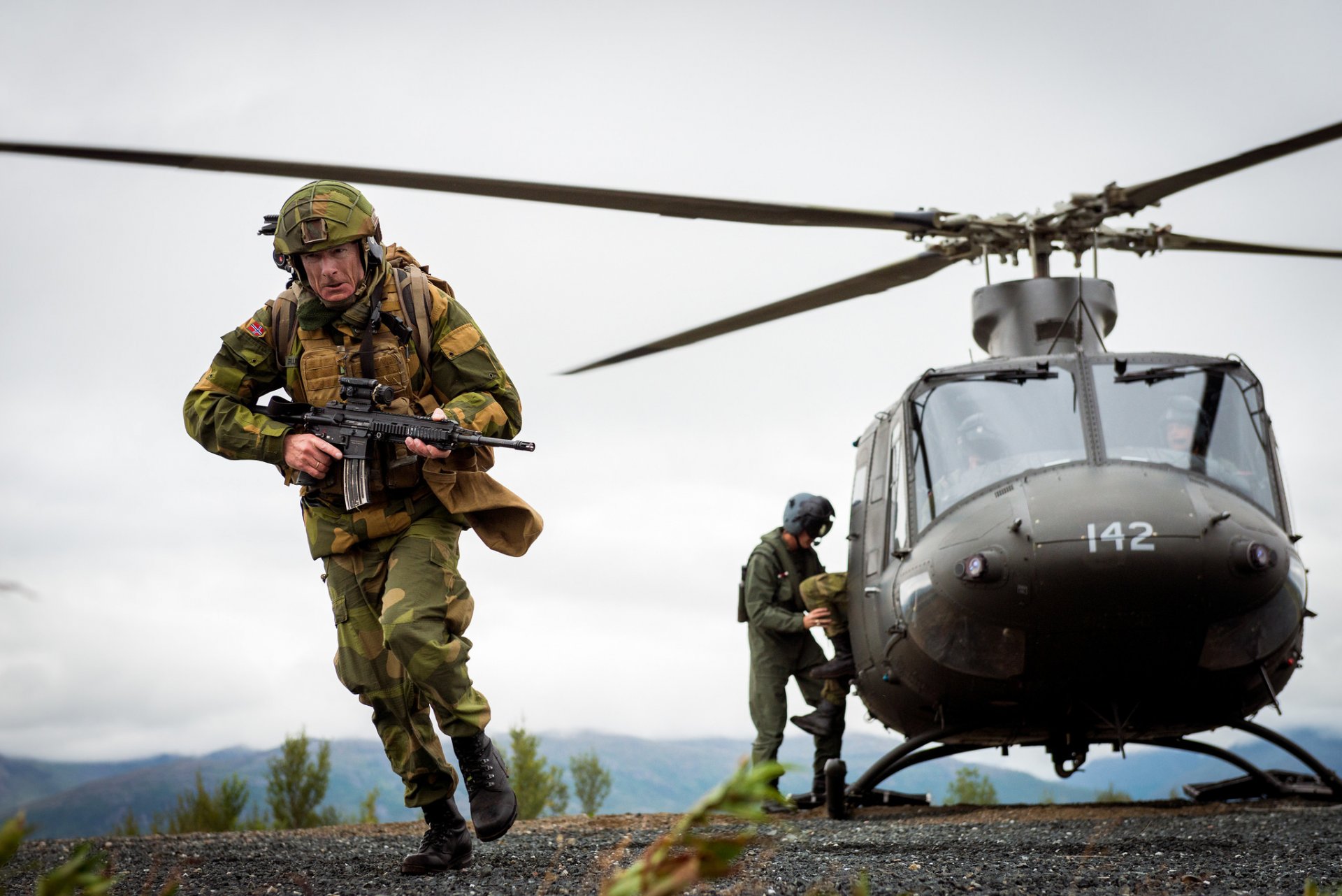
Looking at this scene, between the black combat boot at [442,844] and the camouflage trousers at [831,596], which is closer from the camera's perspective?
the black combat boot at [442,844]

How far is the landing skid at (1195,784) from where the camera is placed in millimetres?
6652

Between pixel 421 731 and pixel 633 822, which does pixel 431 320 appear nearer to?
pixel 421 731

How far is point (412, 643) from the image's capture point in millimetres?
3746

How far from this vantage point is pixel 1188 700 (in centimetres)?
591

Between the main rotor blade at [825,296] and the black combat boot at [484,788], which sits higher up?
the main rotor blade at [825,296]

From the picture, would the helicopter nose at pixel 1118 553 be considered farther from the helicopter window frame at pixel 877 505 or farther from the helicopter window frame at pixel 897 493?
the helicopter window frame at pixel 877 505

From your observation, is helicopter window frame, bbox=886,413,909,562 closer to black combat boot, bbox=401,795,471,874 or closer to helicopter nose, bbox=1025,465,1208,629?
helicopter nose, bbox=1025,465,1208,629

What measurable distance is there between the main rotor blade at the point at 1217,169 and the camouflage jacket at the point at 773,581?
3.48 meters

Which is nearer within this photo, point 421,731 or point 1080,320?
point 421,731

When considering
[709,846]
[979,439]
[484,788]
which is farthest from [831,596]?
[709,846]

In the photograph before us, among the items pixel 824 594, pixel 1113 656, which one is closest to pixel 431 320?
pixel 1113 656

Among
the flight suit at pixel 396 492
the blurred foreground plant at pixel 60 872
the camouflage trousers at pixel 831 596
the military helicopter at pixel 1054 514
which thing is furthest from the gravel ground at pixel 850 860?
the camouflage trousers at pixel 831 596

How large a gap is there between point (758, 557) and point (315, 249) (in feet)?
18.2

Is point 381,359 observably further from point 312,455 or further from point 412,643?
point 412,643
